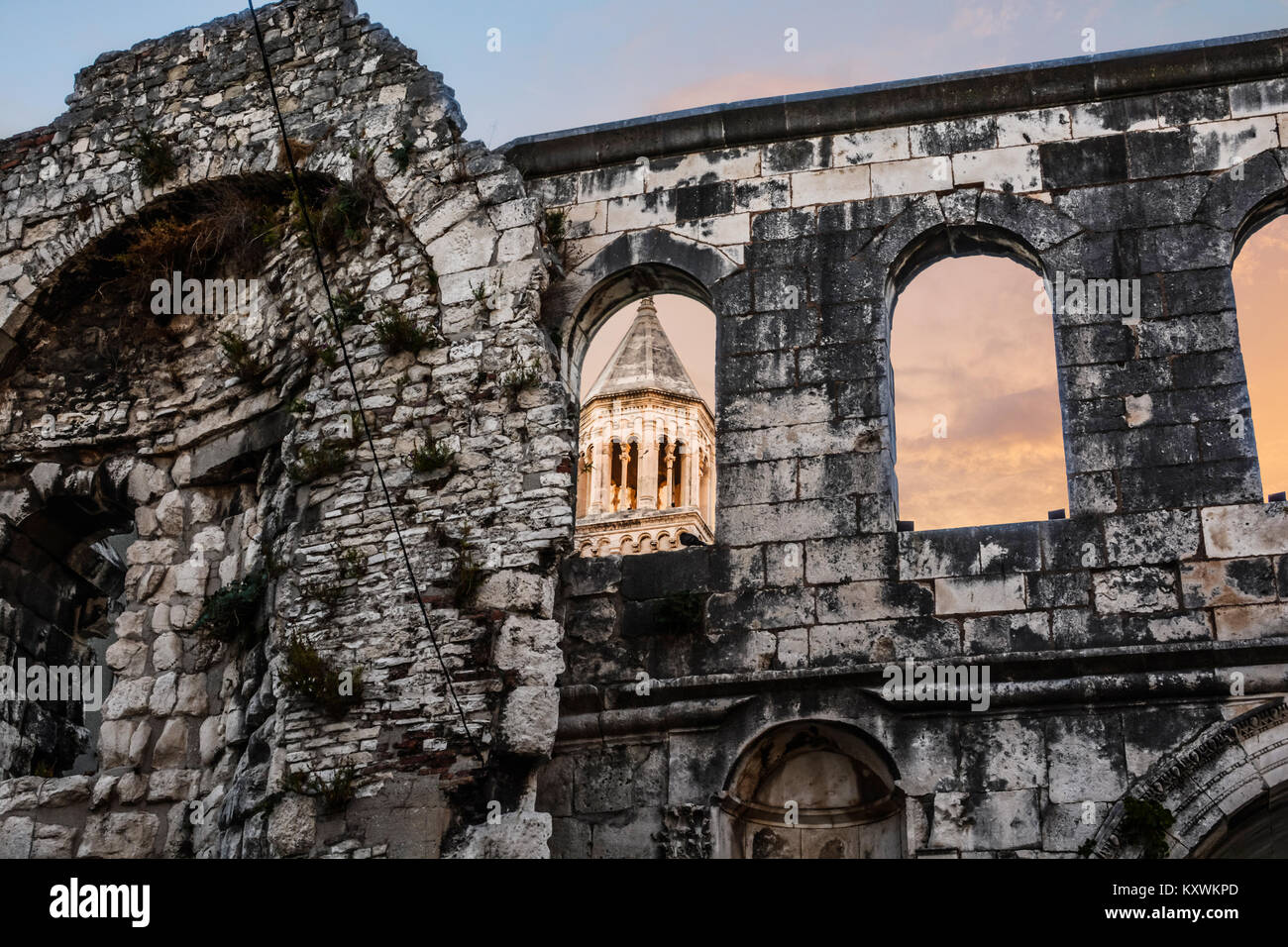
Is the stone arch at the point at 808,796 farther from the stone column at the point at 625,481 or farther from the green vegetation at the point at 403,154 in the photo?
the stone column at the point at 625,481

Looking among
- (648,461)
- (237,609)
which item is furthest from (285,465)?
(648,461)

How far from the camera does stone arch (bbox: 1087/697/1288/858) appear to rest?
847 centimetres

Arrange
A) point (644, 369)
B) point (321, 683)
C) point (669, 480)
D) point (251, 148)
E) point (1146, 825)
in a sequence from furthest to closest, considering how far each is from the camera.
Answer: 1. point (669, 480)
2. point (644, 369)
3. point (251, 148)
4. point (321, 683)
5. point (1146, 825)

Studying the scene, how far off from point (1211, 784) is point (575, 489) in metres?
3.90

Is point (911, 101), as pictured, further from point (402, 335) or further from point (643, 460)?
point (643, 460)

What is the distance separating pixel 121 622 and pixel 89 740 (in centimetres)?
132

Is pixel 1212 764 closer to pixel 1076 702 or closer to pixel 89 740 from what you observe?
pixel 1076 702

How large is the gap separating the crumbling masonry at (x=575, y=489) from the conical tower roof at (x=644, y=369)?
79.2 ft

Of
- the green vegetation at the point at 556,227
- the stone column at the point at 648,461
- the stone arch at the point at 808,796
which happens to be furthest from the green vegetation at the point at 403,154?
the stone column at the point at 648,461

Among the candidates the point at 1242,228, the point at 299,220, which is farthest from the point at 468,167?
the point at 1242,228

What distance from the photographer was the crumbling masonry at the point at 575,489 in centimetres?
905

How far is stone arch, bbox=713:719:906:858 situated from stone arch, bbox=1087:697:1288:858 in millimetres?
1253

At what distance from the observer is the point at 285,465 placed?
1055 centimetres

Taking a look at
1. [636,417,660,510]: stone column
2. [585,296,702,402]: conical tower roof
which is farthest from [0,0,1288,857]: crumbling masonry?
[636,417,660,510]: stone column
